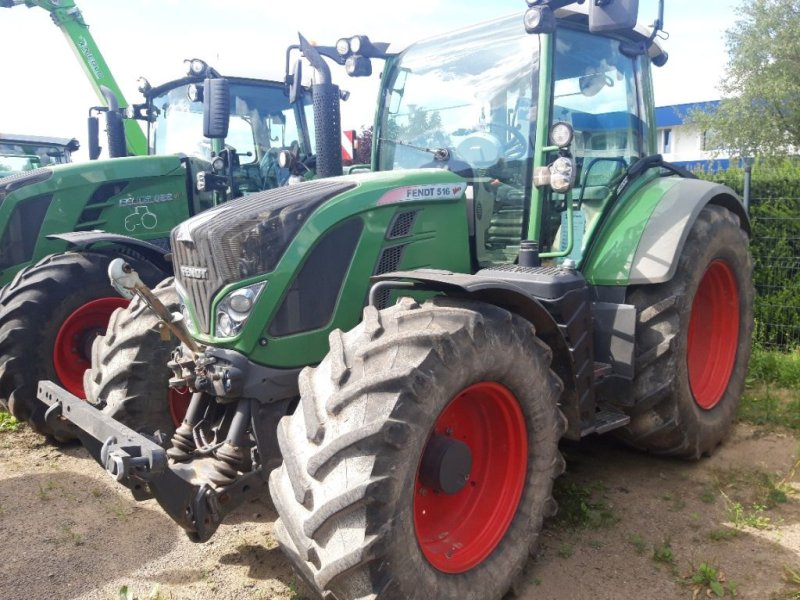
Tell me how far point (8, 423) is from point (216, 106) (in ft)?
9.06

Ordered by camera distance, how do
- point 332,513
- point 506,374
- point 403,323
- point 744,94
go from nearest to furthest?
point 332,513
point 403,323
point 506,374
point 744,94

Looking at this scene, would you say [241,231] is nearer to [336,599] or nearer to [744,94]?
[336,599]

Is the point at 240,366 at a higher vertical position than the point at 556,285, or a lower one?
lower

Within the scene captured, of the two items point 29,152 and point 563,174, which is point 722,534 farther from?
point 29,152

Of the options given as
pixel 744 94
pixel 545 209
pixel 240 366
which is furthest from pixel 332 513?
pixel 744 94

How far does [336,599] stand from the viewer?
7.46 ft

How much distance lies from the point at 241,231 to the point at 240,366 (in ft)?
1.81

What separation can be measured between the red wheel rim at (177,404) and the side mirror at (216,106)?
88.9 inches

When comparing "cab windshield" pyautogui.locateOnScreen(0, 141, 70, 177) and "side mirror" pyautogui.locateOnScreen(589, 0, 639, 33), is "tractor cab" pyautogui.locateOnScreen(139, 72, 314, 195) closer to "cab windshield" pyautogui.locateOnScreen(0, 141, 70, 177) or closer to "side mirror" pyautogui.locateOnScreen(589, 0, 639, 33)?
"side mirror" pyautogui.locateOnScreen(589, 0, 639, 33)

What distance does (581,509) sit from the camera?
11.4 feet

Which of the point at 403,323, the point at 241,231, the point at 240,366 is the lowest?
the point at 240,366

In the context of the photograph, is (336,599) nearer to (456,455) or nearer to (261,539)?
(456,455)

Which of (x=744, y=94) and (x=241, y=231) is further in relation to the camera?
(x=744, y=94)

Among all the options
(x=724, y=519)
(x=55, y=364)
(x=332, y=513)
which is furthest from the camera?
(x=55, y=364)
